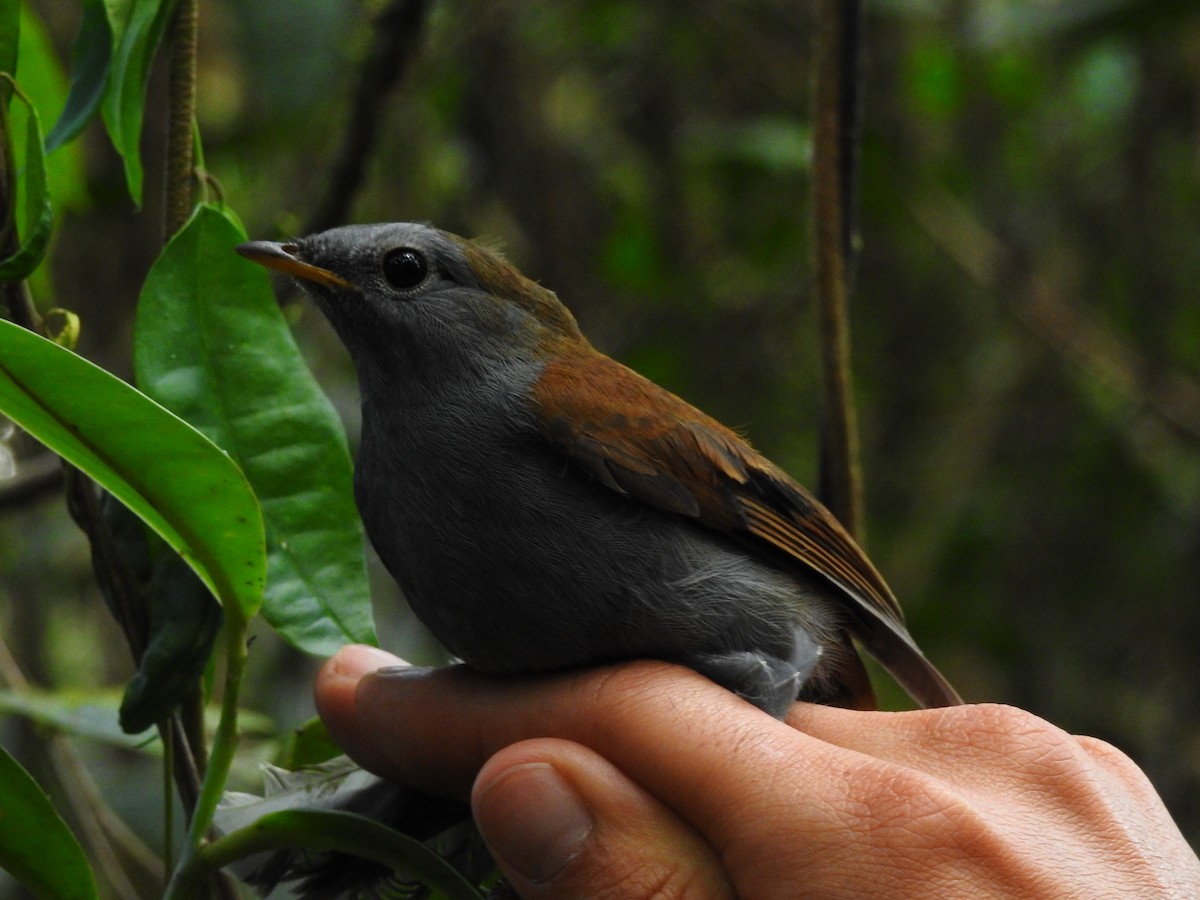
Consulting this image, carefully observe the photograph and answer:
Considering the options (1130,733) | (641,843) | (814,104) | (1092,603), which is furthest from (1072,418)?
(641,843)

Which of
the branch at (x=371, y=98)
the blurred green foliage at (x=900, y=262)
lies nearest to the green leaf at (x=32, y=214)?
the branch at (x=371, y=98)

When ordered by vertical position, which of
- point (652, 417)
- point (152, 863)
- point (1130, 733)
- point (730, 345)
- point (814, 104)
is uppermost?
point (814, 104)

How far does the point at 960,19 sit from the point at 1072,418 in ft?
8.96

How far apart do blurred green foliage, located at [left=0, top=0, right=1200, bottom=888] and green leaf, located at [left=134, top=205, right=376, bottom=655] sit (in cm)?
248

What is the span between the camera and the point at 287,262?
247cm

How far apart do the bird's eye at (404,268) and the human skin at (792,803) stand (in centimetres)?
90

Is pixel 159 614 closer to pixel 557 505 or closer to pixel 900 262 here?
pixel 557 505

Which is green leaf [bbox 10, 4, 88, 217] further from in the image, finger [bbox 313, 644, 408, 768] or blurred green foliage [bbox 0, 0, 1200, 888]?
blurred green foliage [bbox 0, 0, 1200, 888]

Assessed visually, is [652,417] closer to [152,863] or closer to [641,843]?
[641,843]

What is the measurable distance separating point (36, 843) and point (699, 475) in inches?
52.7

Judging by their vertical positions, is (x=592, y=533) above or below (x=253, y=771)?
above

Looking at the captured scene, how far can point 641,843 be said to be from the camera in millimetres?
2047

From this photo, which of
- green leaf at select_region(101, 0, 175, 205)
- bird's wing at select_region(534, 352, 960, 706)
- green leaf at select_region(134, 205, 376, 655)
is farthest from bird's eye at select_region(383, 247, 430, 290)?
green leaf at select_region(101, 0, 175, 205)

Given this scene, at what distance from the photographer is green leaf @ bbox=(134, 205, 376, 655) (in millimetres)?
2160
